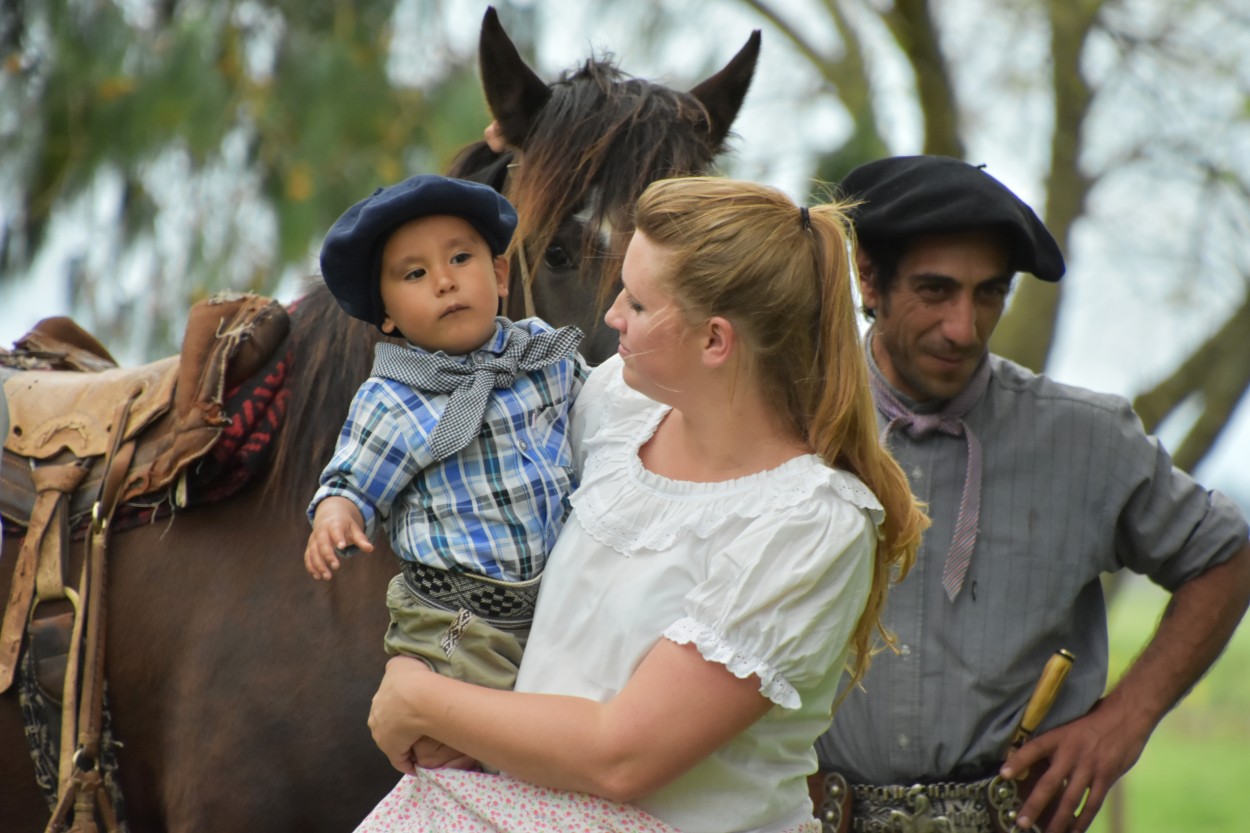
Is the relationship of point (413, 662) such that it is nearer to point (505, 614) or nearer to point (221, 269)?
point (505, 614)

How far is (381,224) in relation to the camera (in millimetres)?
2000

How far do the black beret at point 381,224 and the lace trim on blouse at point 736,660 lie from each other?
2.44 feet

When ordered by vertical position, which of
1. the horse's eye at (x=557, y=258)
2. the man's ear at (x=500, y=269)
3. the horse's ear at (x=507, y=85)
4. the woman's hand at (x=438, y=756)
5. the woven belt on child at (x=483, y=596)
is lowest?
the woman's hand at (x=438, y=756)

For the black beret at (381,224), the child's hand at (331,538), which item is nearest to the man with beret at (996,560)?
the black beret at (381,224)

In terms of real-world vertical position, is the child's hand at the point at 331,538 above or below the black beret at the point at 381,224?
below

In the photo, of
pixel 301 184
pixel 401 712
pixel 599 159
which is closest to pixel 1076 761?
pixel 401 712

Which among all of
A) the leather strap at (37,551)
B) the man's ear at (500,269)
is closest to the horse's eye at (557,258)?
the man's ear at (500,269)

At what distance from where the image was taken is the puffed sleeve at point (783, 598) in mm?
1668

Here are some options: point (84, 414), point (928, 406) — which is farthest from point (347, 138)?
point (928, 406)

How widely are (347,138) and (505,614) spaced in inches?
173

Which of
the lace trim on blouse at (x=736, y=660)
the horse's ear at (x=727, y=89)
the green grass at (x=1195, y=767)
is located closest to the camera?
the lace trim on blouse at (x=736, y=660)

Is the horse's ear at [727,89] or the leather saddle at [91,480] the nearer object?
the leather saddle at [91,480]

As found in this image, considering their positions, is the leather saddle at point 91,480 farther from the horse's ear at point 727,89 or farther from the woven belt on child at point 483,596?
the horse's ear at point 727,89

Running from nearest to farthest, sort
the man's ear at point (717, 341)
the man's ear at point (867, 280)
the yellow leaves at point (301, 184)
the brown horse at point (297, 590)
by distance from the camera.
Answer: the man's ear at point (717, 341)
the brown horse at point (297, 590)
the man's ear at point (867, 280)
the yellow leaves at point (301, 184)
